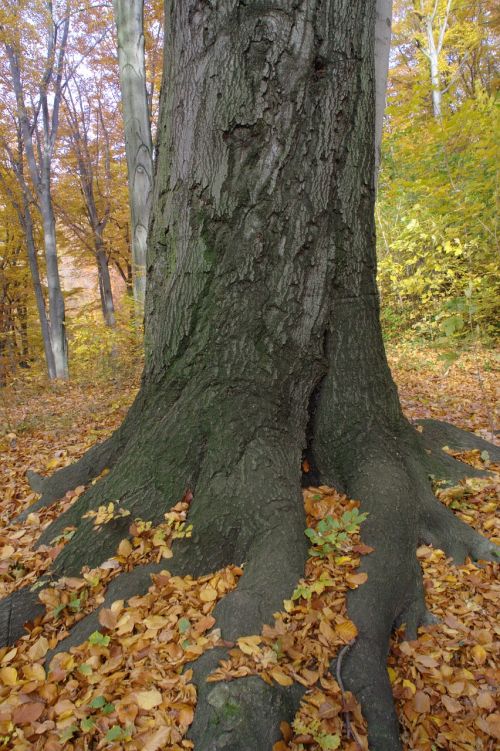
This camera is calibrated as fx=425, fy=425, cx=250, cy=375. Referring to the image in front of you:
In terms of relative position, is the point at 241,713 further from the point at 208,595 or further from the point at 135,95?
the point at 135,95

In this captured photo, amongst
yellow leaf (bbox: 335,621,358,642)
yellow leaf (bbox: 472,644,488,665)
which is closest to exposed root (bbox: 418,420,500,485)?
yellow leaf (bbox: 472,644,488,665)

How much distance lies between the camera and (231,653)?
68.0 inches

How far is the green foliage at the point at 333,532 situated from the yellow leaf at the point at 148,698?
955 mm

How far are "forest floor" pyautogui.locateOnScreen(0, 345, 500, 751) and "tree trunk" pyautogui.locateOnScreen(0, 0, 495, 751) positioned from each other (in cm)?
11

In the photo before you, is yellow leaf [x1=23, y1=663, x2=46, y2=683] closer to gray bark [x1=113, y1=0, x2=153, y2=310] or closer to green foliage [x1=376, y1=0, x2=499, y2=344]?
green foliage [x1=376, y1=0, x2=499, y2=344]

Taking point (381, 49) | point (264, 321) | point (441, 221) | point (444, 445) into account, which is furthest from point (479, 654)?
point (441, 221)

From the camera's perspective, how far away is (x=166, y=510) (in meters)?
2.45

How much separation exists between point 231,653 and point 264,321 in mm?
1614

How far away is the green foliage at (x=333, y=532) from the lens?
2.25m

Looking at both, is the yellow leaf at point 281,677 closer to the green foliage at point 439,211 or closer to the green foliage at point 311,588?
the green foliage at point 311,588

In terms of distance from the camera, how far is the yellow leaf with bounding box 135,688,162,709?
1.66m

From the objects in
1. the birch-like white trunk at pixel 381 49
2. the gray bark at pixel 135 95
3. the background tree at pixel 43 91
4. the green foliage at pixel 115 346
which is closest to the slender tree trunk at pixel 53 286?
the background tree at pixel 43 91

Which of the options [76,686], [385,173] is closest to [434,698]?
[76,686]

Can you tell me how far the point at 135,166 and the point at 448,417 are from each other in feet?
18.8
